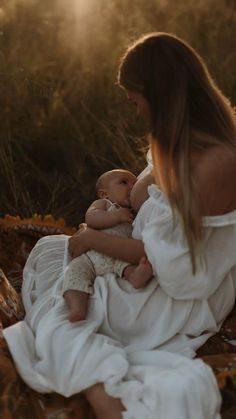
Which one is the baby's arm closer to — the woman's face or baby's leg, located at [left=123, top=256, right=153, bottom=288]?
baby's leg, located at [left=123, top=256, right=153, bottom=288]

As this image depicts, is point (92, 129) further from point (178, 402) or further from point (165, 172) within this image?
point (178, 402)

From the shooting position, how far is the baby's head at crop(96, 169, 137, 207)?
2.95 meters

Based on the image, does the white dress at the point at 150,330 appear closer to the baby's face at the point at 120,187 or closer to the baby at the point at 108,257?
the baby at the point at 108,257

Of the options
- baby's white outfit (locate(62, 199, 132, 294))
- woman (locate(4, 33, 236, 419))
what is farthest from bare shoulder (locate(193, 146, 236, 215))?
baby's white outfit (locate(62, 199, 132, 294))

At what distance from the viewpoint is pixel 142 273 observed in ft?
8.48

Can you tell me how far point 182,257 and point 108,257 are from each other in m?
0.33

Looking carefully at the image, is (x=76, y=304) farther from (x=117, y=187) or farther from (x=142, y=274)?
(x=117, y=187)

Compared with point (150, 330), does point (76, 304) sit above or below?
above

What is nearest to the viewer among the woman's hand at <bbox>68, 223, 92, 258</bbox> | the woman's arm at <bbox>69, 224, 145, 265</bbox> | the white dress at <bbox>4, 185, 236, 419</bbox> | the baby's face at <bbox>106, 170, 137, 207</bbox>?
the white dress at <bbox>4, 185, 236, 419</bbox>

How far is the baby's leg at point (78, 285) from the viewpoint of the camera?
8.32 ft

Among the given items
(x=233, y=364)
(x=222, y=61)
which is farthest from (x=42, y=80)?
(x=233, y=364)

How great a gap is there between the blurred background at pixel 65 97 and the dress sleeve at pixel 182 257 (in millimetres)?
1871

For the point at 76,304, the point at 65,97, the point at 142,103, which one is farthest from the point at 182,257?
the point at 65,97

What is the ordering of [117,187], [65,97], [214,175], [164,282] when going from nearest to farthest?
[214,175]
[164,282]
[117,187]
[65,97]
